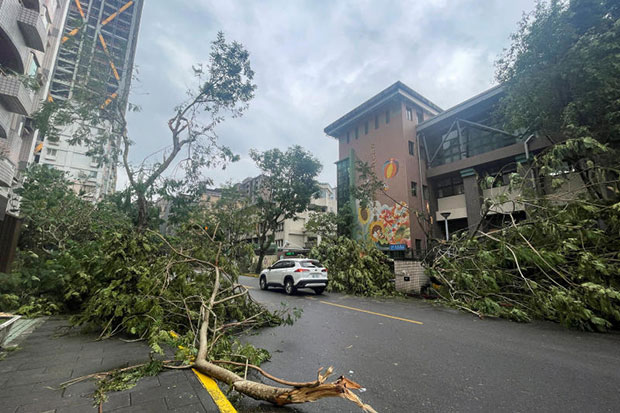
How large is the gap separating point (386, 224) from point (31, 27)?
80.3 feet

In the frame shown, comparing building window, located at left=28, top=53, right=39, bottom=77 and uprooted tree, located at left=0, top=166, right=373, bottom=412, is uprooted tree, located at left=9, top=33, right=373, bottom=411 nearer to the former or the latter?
uprooted tree, located at left=0, top=166, right=373, bottom=412

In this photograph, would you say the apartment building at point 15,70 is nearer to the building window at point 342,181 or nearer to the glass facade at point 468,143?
the building window at point 342,181

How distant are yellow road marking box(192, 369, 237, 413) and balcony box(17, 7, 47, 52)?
61.5 feet

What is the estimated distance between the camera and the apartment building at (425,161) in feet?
68.6

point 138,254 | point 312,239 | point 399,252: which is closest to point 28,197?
point 138,254

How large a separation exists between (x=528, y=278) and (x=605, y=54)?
8904 mm

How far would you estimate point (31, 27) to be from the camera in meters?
13.7

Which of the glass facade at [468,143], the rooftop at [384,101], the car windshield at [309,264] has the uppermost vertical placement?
the rooftop at [384,101]

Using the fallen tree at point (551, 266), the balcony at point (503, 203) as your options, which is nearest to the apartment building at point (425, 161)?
the balcony at point (503, 203)

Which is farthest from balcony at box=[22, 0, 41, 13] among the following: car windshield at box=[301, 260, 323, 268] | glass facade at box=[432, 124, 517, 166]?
glass facade at box=[432, 124, 517, 166]

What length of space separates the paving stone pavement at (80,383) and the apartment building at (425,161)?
Answer: 1895 cm

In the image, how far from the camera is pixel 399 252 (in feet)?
74.3

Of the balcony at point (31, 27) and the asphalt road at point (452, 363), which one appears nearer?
the asphalt road at point (452, 363)

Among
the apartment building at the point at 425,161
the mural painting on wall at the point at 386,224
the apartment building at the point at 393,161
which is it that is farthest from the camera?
the apartment building at the point at 393,161
